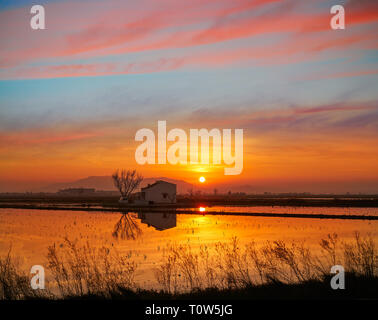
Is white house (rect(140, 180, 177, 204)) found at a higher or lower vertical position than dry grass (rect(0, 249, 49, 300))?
higher

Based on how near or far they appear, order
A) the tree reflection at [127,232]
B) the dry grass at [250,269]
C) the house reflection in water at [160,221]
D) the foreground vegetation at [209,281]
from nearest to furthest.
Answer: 1. the foreground vegetation at [209,281]
2. the dry grass at [250,269]
3. the tree reflection at [127,232]
4. the house reflection in water at [160,221]

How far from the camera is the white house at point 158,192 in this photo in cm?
7512

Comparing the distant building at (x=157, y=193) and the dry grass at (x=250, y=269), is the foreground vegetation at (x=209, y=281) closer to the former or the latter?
the dry grass at (x=250, y=269)

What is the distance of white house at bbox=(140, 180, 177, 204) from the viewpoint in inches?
2958

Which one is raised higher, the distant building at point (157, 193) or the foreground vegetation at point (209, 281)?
the distant building at point (157, 193)

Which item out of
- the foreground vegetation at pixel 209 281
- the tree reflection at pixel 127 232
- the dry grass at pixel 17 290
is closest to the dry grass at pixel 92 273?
the foreground vegetation at pixel 209 281

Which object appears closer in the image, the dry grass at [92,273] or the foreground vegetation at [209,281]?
the foreground vegetation at [209,281]

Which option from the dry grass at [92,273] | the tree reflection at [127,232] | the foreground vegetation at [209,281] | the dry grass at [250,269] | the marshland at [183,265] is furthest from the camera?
the tree reflection at [127,232]

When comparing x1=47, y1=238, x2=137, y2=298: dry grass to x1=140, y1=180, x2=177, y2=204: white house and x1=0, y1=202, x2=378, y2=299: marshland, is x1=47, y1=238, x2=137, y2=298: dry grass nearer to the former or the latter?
x1=0, y1=202, x2=378, y2=299: marshland

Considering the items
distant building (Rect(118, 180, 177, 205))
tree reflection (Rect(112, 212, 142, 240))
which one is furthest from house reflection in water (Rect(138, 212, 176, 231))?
distant building (Rect(118, 180, 177, 205))

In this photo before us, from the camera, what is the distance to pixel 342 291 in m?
12.7

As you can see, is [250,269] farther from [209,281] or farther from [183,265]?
[183,265]

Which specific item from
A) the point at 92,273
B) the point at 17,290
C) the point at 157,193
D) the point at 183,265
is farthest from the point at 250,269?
the point at 157,193
